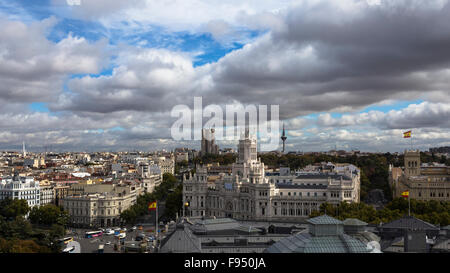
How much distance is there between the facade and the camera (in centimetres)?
8094

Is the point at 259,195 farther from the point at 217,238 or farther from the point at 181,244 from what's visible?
the point at 181,244

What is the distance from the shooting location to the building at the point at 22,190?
99.1m

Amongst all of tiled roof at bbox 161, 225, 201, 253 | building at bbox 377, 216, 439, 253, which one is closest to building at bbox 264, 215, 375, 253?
tiled roof at bbox 161, 225, 201, 253

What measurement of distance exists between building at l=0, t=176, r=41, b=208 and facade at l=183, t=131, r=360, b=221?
3727 cm

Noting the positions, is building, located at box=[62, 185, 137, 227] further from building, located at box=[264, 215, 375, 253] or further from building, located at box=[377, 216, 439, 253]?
building, located at box=[264, 215, 375, 253]

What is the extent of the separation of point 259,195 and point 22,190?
180 ft

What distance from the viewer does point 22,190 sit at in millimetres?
99562

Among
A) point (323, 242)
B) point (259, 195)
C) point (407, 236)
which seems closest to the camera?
point (323, 242)

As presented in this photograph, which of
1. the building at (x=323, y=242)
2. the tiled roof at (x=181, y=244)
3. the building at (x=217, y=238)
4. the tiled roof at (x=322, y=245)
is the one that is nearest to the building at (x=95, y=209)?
the building at (x=217, y=238)

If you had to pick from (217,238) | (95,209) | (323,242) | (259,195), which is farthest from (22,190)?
(323,242)

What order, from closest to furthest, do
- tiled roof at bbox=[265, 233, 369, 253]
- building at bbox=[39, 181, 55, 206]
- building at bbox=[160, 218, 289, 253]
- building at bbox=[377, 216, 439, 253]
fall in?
tiled roof at bbox=[265, 233, 369, 253]
building at bbox=[160, 218, 289, 253]
building at bbox=[377, 216, 439, 253]
building at bbox=[39, 181, 55, 206]

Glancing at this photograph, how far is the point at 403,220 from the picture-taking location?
1836 inches
